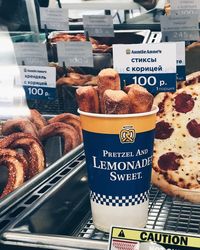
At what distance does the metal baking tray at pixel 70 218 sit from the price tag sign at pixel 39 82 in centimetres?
33

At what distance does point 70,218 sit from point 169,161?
10.9 inches

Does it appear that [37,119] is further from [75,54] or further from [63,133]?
[75,54]

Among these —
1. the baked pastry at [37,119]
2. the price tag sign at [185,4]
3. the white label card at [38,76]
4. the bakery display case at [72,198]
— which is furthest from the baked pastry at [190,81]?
the baked pastry at [37,119]

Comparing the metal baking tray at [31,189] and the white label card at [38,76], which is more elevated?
the white label card at [38,76]

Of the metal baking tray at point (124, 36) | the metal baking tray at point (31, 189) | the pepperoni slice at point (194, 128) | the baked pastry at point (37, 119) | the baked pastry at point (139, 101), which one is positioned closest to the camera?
the baked pastry at point (139, 101)

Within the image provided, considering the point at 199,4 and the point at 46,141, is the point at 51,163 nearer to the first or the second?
the point at 46,141

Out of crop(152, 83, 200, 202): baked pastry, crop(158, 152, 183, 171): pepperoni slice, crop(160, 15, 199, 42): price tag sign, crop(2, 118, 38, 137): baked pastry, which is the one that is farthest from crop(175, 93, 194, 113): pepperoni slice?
crop(2, 118, 38, 137): baked pastry

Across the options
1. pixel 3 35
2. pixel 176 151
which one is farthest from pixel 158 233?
pixel 3 35

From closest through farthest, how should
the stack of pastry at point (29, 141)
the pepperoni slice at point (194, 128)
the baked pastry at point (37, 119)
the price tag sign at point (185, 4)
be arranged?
1. the pepperoni slice at point (194, 128)
2. the stack of pastry at point (29, 141)
3. the price tag sign at point (185, 4)
4. the baked pastry at point (37, 119)

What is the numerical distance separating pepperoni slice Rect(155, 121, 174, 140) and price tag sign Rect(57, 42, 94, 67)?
39 centimetres

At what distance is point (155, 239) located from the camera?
2.71 feet

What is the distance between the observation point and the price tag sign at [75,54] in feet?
4.89

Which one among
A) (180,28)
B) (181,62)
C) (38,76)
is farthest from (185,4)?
(38,76)

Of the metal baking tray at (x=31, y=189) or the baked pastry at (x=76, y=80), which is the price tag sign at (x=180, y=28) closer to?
the baked pastry at (x=76, y=80)
